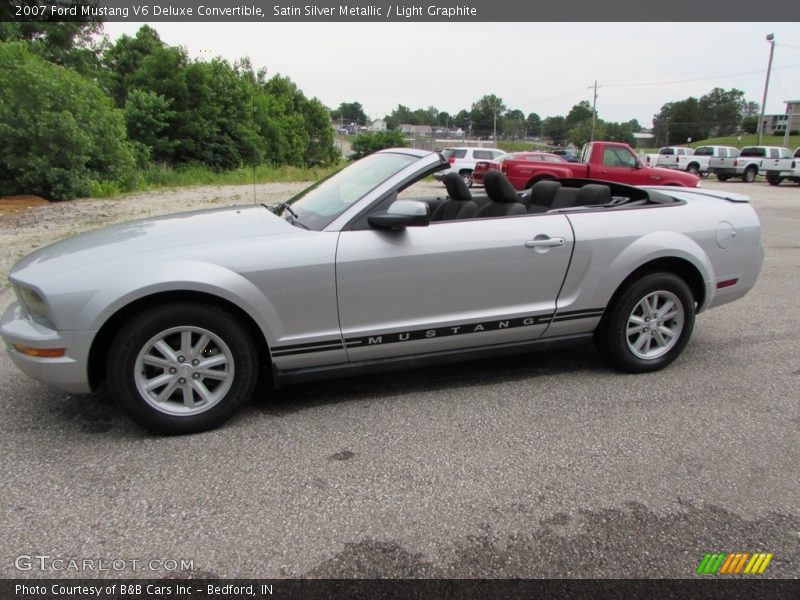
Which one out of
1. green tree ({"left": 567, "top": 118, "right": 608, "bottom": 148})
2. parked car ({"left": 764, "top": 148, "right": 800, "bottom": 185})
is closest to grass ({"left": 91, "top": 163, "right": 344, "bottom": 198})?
parked car ({"left": 764, "top": 148, "right": 800, "bottom": 185})

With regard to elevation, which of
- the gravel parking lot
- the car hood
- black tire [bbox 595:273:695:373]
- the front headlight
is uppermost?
the car hood

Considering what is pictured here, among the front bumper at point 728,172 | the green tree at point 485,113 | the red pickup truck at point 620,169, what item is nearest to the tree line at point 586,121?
the green tree at point 485,113

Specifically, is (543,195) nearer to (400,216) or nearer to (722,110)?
(400,216)

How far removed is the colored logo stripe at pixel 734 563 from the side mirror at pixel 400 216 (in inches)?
83.7

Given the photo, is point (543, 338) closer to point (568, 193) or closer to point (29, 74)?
point (568, 193)

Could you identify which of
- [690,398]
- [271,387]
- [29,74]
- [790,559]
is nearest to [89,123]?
[29,74]

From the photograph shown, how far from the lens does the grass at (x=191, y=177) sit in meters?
17.3

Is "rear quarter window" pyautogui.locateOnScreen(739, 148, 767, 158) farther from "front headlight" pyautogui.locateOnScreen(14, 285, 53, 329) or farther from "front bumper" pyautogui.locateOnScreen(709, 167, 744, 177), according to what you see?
"front headlight" pyautogui.locateOnScreen(14, 285, 53, 329)

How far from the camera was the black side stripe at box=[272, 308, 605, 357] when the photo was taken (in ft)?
10.8

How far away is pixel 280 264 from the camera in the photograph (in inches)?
124

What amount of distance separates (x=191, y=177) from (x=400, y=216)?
23106mm

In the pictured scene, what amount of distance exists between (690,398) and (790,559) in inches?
59.5

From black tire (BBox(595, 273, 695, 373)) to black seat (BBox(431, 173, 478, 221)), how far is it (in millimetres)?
1209

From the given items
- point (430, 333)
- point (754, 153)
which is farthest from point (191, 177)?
point (754, 153)
